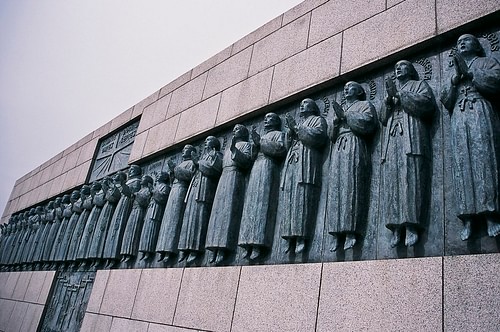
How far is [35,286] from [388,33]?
10.5 metres

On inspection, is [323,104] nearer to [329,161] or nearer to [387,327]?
[329,161]

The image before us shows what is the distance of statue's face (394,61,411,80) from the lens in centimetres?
432

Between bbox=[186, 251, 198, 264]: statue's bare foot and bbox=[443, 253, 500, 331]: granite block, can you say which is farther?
bbox=[186, 251, 198, 264]: statue's bare foot

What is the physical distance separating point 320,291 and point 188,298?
2.30 metres

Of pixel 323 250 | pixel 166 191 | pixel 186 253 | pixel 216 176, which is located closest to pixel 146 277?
pixel 186 253

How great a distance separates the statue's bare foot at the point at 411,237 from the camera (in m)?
3.63

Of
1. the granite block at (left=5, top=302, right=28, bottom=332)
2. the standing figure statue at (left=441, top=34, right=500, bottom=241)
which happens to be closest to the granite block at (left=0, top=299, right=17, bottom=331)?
the granite block at (left=5, top=302, right=28, bottom=332)

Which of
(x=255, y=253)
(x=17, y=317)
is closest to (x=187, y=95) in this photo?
(x=255, y=253)

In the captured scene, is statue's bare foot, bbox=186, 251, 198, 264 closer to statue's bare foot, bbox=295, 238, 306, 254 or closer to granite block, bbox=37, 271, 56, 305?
statue's bare foot, bbox=295, 238, 306, 254

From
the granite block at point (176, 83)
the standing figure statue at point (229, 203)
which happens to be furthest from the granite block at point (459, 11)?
the granite block at point (176, 83)

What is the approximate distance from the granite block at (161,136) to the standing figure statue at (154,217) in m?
0.99

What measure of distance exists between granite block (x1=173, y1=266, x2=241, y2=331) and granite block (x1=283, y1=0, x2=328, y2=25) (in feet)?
13.6

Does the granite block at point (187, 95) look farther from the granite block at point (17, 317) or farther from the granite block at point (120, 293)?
the granite block at point (17, 317)

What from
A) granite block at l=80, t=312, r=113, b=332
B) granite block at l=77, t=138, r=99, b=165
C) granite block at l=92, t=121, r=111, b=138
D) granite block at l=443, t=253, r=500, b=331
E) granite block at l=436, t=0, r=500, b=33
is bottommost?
granite block at l=80, t=312, r=113, b=332
